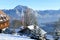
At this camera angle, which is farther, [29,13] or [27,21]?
[29,13]

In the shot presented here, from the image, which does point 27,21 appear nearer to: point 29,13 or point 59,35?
point 29,13

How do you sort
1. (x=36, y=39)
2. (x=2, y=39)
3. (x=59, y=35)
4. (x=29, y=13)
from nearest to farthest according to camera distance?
(x=2, y=39) < (x=36, y=39) < (x=59, y=35) < (x=29, y=13)

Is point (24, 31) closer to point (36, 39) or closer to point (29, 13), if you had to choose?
point (36, 39)

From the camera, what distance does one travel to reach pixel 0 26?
1916cm

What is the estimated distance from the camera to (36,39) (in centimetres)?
2334

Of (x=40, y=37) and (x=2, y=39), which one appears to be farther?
(x=40, y=37)

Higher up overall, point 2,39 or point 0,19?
point 0,19

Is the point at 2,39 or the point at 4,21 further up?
the point at 4,21

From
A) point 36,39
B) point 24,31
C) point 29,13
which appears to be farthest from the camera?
point 29,13

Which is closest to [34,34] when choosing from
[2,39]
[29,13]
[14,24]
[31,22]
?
[2,39]

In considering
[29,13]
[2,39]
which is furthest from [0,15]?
[29,13]

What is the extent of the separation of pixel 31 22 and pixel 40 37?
62.2ft

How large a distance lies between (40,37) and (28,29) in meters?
9.65

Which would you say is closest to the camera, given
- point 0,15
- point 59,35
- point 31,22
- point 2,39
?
point 2,39
